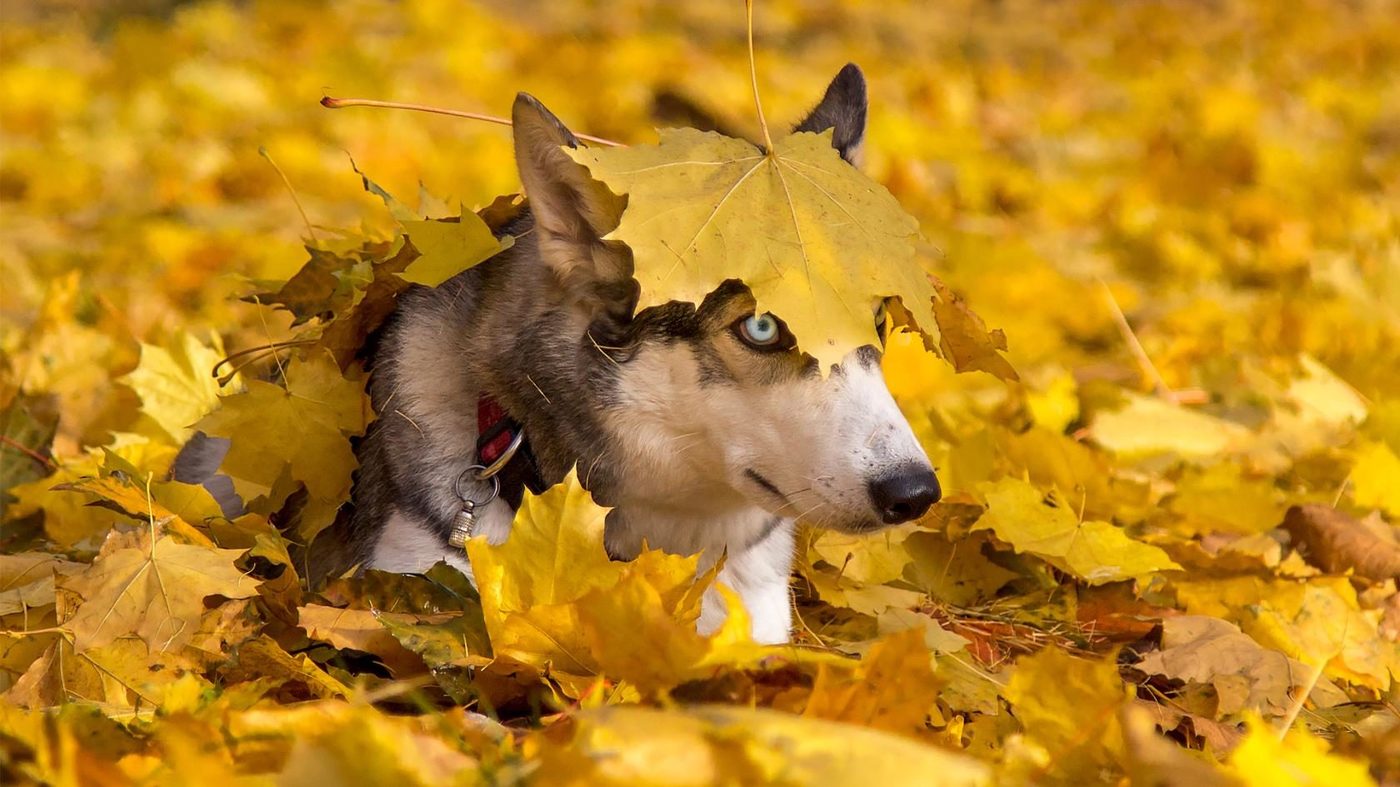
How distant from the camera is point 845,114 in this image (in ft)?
10.6

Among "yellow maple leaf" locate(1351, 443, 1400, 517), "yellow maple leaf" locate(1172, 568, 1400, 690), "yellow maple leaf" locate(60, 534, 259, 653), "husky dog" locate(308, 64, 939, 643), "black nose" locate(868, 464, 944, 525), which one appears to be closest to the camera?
"yellow maple leaf" locate(60, 534, 259, 653)

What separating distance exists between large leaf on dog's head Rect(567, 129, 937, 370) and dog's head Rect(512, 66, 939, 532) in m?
0.14

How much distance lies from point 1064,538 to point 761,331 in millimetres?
846

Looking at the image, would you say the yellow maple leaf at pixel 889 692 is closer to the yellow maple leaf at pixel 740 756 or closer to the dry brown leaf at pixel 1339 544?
the yellow maple leaf at pixel 740 756

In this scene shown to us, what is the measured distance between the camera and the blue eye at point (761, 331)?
2688 millimetres

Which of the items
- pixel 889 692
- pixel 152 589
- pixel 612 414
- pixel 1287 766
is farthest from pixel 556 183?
pixel 1287 766

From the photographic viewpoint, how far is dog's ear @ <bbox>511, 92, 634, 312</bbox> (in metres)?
2.69

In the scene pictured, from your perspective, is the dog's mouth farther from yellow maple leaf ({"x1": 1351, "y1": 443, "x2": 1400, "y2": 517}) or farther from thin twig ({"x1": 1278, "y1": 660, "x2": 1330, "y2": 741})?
yellow maple leaf ({"x1": 1351, "y1": 443, "x2": 1400, "y2": 517})

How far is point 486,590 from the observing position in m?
2.33

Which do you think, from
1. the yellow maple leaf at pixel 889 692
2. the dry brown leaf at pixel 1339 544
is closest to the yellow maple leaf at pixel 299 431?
the yellow maple leaf at pixel 889 692

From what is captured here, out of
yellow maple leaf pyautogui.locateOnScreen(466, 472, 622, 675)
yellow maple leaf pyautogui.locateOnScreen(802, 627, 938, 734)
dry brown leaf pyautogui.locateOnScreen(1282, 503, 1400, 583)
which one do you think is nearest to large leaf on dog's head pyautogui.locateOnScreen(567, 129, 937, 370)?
yellow maple leaf pyautogui.locateOnScreen(466, 472, 622, 675)

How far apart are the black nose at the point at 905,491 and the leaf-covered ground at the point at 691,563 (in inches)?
8.0

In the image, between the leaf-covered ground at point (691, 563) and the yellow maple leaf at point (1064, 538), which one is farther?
the yellow maple leaf at point (1064, 538)

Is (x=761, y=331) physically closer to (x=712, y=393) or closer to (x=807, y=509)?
(x=712, y=393)
